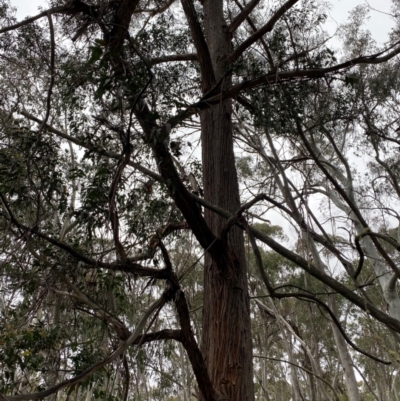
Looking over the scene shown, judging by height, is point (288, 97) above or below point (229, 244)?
above

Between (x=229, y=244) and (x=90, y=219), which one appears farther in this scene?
(x=229, y=244)

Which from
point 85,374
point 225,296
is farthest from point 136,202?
point 85,374

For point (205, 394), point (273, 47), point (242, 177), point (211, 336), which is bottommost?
point (205, 394)

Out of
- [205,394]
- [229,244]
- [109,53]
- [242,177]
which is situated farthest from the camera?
[242,177]

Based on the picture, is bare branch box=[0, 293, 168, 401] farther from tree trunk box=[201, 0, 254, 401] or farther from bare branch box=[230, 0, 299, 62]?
bare branch box=[230, 0, 299, 62]

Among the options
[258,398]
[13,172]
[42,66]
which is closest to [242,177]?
[42,66]

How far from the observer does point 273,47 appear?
14.2ft

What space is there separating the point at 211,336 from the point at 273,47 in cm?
284

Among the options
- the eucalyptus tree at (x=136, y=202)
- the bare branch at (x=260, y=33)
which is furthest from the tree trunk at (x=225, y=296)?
the bare branch at (x=260, y=33)

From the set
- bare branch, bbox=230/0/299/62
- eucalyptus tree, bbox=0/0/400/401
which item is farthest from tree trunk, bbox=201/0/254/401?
bare branch, bbox=230/0/299/62

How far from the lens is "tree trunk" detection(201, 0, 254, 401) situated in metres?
2.77

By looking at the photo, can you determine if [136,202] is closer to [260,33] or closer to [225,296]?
[225,296]

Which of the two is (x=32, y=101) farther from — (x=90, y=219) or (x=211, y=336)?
(x=211, y=336)

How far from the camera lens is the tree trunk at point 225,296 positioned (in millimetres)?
2768
